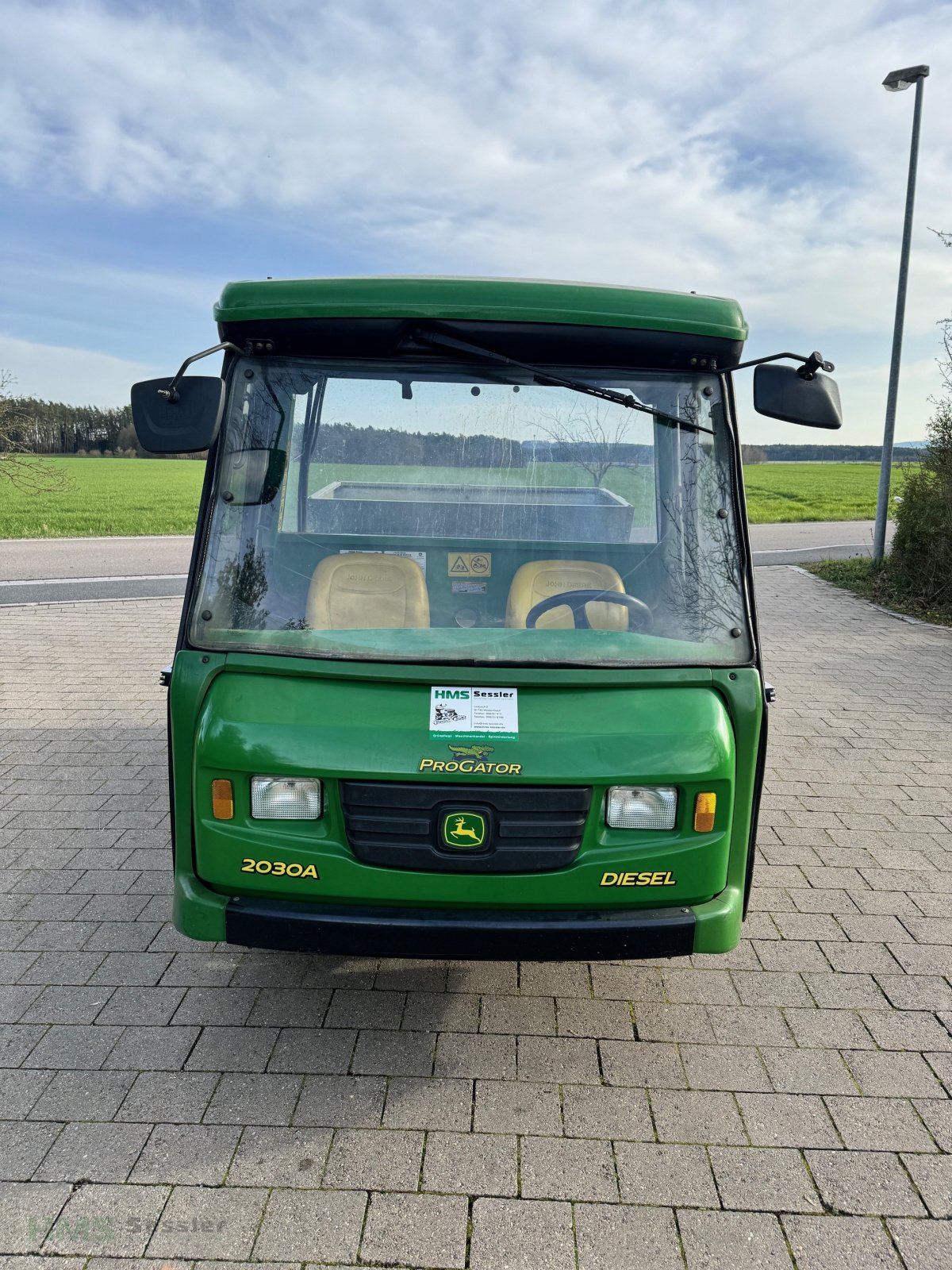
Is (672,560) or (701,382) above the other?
(701,382)

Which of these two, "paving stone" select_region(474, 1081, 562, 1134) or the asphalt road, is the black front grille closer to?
"paving stone" select_region(474, 1081, 562, 1134)

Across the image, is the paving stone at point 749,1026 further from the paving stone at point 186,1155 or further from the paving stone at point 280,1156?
the paving stone at point 186,1155

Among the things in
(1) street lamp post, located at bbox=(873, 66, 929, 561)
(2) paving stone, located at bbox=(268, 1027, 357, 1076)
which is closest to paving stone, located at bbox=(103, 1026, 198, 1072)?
(2) paving stone, located at bbox=(268, 1027, 357, 1076)

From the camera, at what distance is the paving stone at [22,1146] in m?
2.61

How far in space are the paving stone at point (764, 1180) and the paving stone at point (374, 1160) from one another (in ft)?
2.66

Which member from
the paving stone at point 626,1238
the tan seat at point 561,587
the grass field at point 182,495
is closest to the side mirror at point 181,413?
the grass field at point 182,495

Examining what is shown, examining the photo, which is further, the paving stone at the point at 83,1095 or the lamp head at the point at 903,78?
the lamp head at the point at 903,78

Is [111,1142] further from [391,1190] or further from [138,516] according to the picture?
[138,516]

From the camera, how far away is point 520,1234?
2430 mm

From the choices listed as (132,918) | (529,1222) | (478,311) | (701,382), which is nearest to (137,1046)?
(132,918)

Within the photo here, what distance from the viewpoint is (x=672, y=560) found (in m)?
3.18

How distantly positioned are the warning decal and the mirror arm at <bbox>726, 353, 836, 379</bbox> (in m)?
0.94

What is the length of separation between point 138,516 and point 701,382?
86.0ft

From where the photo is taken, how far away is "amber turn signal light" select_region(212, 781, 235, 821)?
111 inches
